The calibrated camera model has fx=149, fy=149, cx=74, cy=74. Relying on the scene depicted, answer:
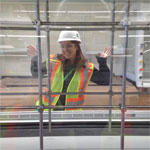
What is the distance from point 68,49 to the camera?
5.41 feet

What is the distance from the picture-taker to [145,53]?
1.71 m

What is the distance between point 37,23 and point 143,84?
58.3 inches

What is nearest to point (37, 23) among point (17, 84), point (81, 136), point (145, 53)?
point (17, 84)

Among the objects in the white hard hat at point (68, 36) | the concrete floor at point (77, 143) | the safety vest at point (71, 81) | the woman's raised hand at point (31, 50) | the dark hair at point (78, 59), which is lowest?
the concrete floor at point (77, 143)

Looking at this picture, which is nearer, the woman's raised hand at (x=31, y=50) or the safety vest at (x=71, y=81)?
the woman's raised hand at (x=31, y=50)

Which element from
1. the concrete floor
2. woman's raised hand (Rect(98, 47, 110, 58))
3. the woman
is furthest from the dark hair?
the concrete floor

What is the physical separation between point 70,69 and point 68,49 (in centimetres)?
24

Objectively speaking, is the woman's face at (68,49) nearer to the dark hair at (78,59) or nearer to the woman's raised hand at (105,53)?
the dark hair at (78,59)

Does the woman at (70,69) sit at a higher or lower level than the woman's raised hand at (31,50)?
lower

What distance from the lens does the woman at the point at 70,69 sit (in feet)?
5.27

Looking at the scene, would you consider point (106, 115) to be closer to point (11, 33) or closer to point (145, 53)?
point (145, 53)

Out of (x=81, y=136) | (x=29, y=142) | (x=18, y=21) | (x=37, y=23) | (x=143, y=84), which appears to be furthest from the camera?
(x=143, y=84)

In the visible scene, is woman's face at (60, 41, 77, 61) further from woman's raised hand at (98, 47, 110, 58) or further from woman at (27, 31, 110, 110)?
woman's raised hand at (98, 47, 110, 58)

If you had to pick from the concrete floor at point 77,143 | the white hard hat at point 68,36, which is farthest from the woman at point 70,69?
the concrete floor at point 77,143
